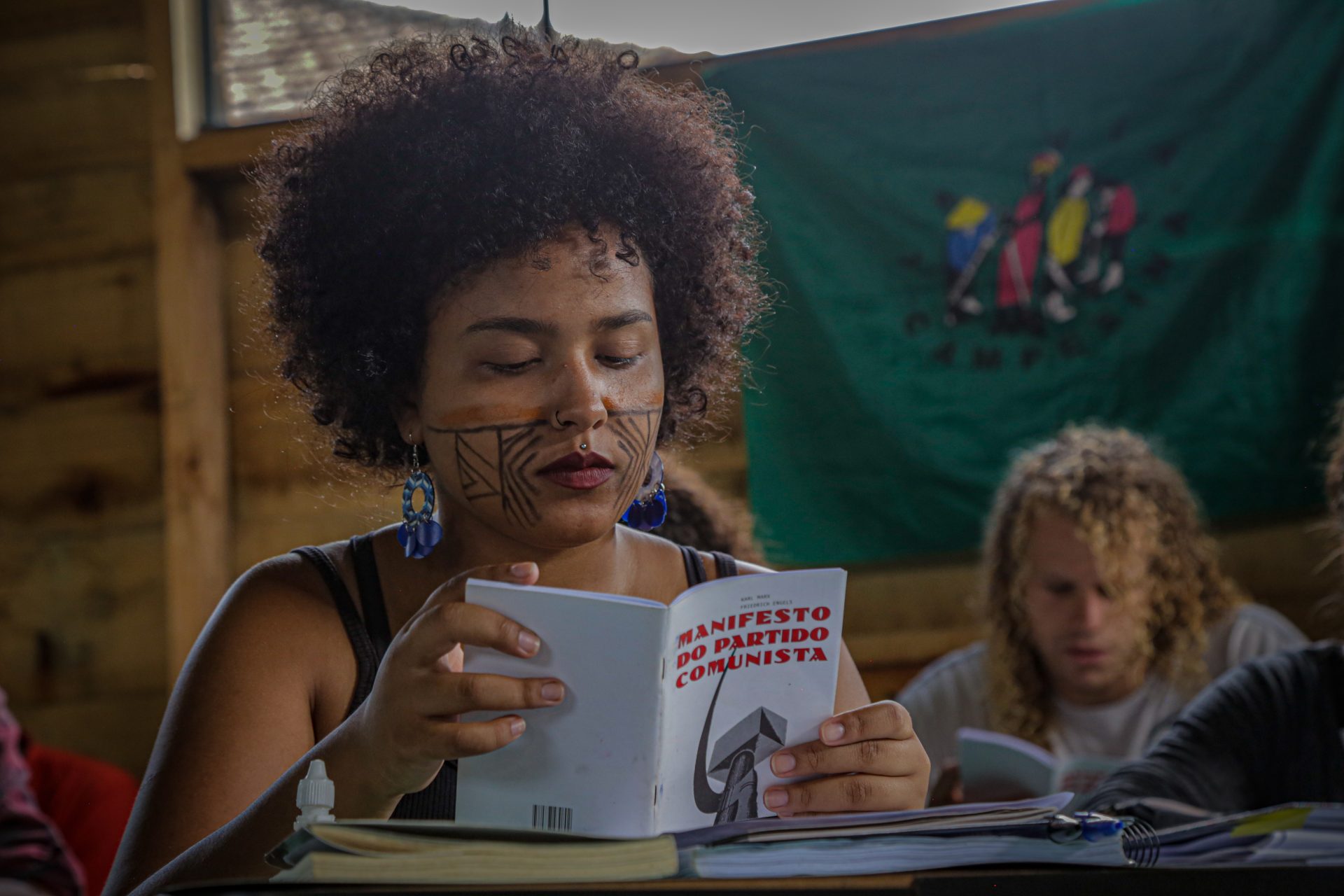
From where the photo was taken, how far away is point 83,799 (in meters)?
2.65

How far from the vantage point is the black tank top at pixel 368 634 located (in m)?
1.07

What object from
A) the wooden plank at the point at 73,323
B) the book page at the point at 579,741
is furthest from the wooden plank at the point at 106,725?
the book page at the point at 579,741

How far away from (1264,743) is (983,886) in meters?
1.36

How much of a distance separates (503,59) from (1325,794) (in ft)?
4.80

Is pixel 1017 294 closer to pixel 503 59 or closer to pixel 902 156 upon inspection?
pixel 902 156

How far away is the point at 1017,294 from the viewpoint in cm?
285

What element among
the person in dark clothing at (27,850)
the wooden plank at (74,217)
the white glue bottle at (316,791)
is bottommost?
the person in dark clothing at (27,850)

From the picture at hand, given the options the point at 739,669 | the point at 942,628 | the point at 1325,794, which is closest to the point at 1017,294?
the point at 942,628

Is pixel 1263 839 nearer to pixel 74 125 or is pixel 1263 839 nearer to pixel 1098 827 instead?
pixel 1098 827

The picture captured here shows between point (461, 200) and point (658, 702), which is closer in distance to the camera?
point (658, 702)

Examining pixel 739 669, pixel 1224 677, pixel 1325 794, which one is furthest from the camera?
pixel 1224 677

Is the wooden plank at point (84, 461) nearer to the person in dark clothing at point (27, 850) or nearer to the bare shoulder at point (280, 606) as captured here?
the person in dark clothing at point (27, 850)

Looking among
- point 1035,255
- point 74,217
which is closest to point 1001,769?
point 1035,255

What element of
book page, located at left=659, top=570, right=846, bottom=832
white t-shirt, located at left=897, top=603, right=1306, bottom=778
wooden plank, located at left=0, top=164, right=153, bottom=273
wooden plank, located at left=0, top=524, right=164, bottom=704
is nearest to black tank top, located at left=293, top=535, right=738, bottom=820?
book page, located at left=659, top=570, right=846, bottom=832
